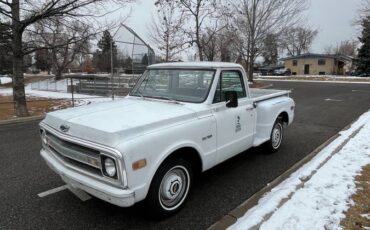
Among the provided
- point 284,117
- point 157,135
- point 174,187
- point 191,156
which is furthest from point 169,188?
point 284,117

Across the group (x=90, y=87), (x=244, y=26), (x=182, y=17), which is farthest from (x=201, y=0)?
(x=90, y=87)

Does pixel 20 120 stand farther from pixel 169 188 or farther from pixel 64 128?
pixel 169 188

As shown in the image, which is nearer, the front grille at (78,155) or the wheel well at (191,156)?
the front grille at (78,155)

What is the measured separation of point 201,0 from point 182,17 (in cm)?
206

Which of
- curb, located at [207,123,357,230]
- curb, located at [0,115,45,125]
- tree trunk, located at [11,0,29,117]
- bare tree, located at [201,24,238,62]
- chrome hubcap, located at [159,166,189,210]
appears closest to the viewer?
curb, located at [207,123,357,230]

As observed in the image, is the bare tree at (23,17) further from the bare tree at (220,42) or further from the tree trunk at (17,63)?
the bare tree at (220,42)

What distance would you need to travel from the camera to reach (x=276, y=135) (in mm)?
6230

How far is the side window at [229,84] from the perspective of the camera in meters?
4.37

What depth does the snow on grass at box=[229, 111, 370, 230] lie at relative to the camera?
3.32 m

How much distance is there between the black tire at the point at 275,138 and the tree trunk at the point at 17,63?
29.8ft

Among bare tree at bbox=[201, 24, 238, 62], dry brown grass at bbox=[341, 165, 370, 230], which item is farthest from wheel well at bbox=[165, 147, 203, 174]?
bare tree at bbox=[201, 24, 238, 62]

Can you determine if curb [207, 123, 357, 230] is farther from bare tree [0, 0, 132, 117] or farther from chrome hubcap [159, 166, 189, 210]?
bare tree [0, 0, 132, 117]

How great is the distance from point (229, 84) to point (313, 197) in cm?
200

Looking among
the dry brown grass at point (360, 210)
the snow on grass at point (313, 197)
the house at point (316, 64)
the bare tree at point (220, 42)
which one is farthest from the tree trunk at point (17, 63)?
the house at point (316, 64)
